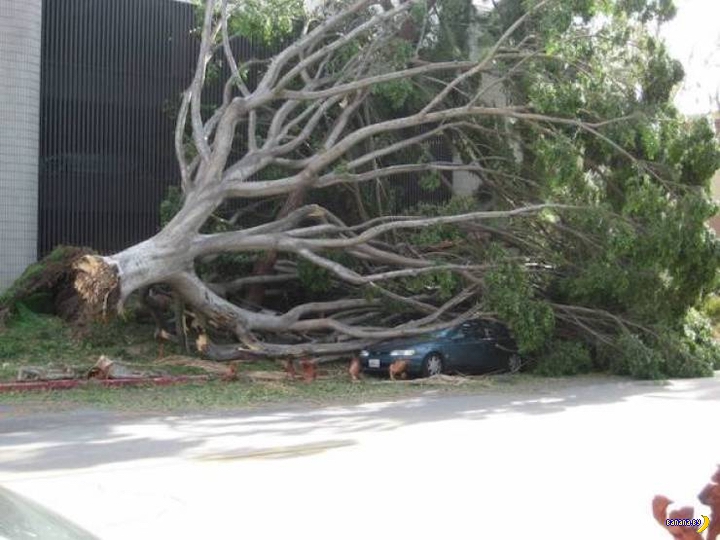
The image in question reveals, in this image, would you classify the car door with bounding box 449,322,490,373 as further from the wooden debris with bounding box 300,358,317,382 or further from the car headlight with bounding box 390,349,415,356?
the wooden debris with bounding box 300,358,317,382

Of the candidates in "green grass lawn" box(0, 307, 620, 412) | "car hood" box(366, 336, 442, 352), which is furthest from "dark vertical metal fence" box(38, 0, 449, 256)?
"car hood" box(366, 336, 442, 352)

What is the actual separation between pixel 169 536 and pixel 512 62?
15945mm

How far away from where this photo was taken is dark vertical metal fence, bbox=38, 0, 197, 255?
83.1 feet

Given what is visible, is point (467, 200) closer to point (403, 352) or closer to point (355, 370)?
point (403, 352)

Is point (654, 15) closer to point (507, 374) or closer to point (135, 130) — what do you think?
point (507, 374)

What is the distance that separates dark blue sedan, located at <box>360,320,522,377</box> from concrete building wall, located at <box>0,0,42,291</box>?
394 inches

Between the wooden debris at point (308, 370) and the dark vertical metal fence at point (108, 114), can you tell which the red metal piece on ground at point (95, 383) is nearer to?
the wooden debris at point (308, 370)

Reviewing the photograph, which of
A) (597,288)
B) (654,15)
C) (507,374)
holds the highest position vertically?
(654,15)

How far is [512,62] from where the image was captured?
67.8ft

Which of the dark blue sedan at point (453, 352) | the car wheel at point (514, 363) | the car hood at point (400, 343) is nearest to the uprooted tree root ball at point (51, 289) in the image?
the car hood at point (400, 343)

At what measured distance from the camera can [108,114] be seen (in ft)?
85.1

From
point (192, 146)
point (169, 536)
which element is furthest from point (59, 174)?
point (169, 536)

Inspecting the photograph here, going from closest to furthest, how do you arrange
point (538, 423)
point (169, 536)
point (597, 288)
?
point (169, 536), point (538, 423), point (597, 288)

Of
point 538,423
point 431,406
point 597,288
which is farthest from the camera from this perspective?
point 597,288
